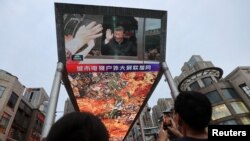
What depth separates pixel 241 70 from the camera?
116 feet

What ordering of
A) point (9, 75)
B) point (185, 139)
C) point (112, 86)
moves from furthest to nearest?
point (9, 75)
point (112, 86)
point (185, 139)

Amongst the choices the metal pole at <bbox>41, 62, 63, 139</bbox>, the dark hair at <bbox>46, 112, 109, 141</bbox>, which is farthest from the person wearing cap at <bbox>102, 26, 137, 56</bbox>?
the dark hair at <bbox>46, 112, 109, 141</bbox>

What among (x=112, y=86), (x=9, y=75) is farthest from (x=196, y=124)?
(x=9, y=75)

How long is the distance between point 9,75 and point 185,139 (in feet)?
115

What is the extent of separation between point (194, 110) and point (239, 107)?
114 feet

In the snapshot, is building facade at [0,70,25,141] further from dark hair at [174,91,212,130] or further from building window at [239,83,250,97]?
building window at [239,83,250,97]

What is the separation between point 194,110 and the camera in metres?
2.90

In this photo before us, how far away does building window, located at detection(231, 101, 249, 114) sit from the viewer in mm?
32919

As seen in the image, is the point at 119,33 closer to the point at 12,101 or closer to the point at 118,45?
the point at 118,45

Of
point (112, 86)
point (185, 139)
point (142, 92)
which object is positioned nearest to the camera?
point (185, 139)

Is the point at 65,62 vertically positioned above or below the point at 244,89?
below

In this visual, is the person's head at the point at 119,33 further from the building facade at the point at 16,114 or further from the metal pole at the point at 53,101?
the building facade at the point at 16,114

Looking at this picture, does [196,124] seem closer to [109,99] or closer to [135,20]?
[135,20]

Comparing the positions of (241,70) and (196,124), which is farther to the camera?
(241,70)
